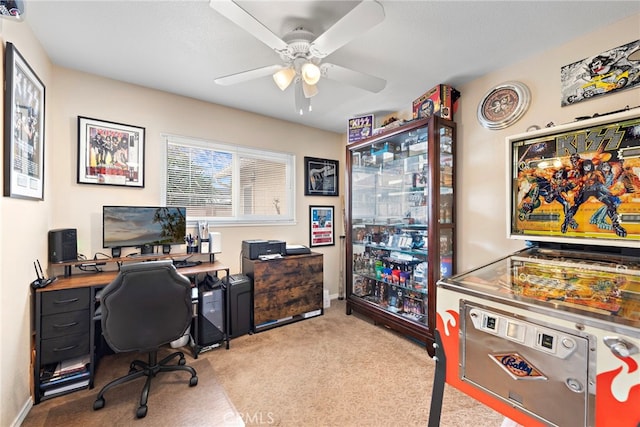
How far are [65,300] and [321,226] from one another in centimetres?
275

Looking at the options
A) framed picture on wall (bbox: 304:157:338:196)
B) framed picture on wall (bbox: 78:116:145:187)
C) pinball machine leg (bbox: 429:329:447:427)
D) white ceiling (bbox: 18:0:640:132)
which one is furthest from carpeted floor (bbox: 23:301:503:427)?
white ceiling (bbox: 18:0:640:132)

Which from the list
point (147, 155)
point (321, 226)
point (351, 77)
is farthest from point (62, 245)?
point (321, 226)

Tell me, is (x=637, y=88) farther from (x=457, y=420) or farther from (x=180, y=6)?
(x=180, y=6)

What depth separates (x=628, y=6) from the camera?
1.62 meters

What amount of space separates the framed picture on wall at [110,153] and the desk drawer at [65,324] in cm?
114

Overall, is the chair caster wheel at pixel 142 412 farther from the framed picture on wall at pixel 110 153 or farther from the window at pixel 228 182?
the framed picture on wall at pixel 110 153

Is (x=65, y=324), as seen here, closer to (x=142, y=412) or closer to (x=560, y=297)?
(x=142, y=412)

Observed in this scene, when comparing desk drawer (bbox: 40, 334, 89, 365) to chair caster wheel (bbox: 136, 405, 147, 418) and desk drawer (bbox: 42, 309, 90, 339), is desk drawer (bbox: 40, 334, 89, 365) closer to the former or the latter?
desk drawer (bbox: 42, 309, 90, 339)

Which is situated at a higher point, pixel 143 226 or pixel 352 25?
pixel 352 25

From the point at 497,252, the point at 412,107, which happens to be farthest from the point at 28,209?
the point at 497,252

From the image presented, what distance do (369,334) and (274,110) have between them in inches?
109

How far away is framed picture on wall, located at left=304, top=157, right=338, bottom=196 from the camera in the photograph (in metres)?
3.73

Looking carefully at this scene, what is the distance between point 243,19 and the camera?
1.29 meters

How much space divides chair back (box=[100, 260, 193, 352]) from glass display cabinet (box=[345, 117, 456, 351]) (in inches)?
79.9
